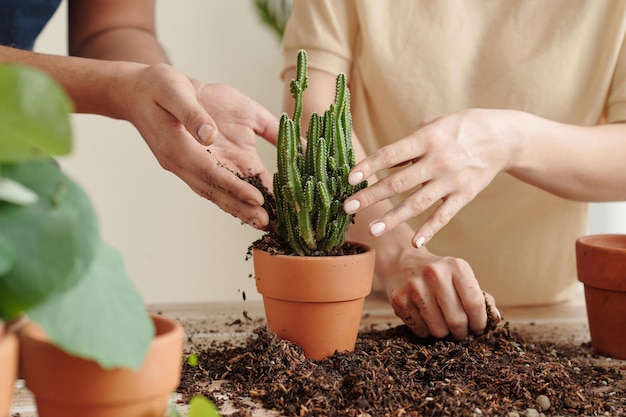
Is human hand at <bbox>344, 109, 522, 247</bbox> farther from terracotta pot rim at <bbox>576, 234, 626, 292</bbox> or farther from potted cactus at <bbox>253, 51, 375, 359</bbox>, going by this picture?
terracotta pot rim at <bbox>576, 234, 626, 292</bbox>

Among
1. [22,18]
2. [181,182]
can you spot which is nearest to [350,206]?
[22,18]

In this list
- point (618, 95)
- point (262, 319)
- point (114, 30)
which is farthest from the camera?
point (114, 30)

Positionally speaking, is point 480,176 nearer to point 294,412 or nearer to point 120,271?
point 294,412

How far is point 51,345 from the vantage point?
1.87 ft

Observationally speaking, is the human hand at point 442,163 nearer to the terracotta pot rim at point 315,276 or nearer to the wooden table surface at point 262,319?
the terracotta pot rim at point 315,276

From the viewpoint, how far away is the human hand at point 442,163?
1.06 meters

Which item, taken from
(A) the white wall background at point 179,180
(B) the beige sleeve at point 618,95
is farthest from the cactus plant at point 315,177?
(A) the white wall background at point 179,180

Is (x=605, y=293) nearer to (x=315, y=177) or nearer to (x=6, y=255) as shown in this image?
(x=315, y=177)

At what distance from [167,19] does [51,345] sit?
2421 millimetres

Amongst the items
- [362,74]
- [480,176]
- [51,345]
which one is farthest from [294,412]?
[362,74]

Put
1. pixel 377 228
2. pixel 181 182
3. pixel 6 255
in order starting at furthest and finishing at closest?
pixel 181 182, pixel 377 228, pixel 6 255

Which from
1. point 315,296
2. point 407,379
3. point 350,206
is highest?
point 350,206

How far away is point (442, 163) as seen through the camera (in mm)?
1129

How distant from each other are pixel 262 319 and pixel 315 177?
388 millimetres
